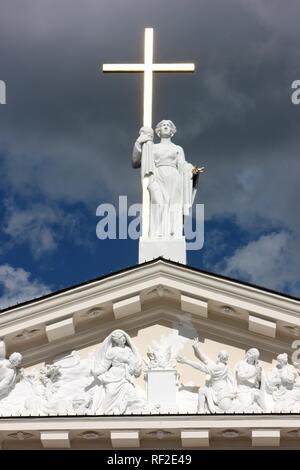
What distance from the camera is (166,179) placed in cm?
2006

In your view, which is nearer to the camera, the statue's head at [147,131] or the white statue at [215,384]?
the white statue at [215,384]

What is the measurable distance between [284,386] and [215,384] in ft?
3.40

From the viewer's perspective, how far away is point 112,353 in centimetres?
1809

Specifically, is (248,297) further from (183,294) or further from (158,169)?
(158,169)

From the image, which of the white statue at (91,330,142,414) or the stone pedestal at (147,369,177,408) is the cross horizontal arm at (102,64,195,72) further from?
the stone pedestal at (147,369,177,408)

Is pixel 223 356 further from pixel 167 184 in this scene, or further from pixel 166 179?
pixel 166 179

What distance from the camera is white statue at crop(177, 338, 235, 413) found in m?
17.5

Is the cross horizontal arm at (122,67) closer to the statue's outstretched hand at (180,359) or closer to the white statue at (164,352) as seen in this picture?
the white statue at (164,352)

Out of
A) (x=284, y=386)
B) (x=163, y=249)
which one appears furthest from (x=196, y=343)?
(x=163, y=249)

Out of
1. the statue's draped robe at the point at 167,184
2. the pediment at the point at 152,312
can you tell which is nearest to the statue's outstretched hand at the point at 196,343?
the pediment at the point at 152,312

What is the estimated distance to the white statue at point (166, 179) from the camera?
1980 centimetres

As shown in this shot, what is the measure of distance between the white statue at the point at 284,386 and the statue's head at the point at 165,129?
15.8ft
